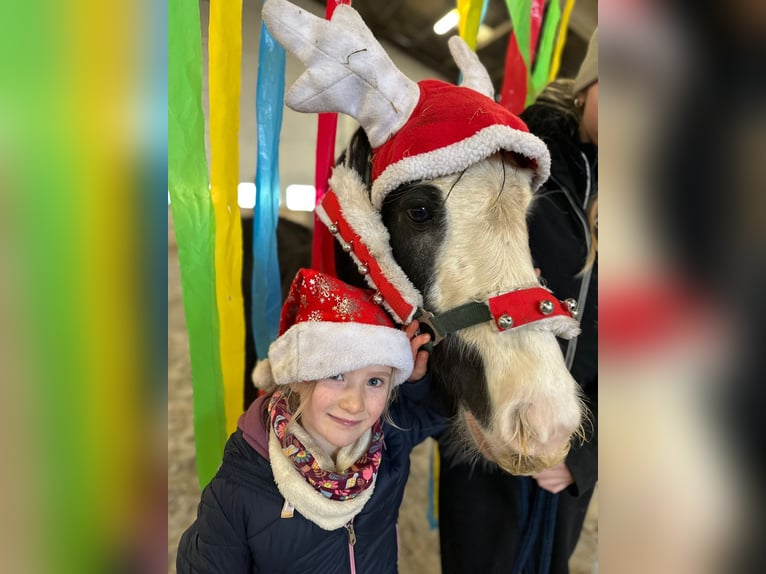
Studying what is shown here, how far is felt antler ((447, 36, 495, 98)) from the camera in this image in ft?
2.32

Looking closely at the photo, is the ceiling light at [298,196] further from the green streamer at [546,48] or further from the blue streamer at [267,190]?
the green streamer at [546,48]

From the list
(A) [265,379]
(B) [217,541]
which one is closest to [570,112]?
(A) [265,379]

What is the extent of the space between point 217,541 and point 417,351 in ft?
1.21

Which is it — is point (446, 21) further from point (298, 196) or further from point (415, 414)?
point (415, 414)

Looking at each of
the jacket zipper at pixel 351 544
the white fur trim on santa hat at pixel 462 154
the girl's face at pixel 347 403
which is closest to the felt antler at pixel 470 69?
the white fur trim on santa hat at pixel 462 154

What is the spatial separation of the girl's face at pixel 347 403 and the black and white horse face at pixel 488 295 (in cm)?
9

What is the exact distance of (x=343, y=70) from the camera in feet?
1.89

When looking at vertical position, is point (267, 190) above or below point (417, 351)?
above

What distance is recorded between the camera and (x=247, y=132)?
117cm

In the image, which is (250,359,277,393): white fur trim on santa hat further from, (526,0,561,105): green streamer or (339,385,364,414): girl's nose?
(526,0,561,105): green streamer

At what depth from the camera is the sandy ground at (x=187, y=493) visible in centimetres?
119
